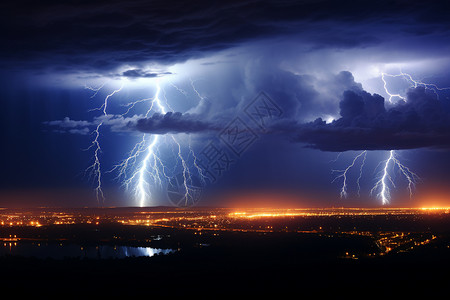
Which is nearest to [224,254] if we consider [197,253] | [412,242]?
[197,253]

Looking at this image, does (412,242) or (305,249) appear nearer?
(305,249)

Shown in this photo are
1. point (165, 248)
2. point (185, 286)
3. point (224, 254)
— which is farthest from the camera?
point (165, 248)

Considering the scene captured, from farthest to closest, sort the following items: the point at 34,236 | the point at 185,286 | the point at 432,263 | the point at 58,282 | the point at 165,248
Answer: the point at 34,236, the point at 165,248, the point at 432,263, the point at 58,282, the point at 185,286

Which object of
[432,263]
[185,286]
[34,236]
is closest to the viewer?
[185,286]

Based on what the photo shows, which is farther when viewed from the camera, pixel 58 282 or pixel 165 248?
pixel 165 248

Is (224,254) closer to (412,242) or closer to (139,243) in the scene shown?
(139,243)

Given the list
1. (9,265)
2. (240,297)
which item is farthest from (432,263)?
(9,265)

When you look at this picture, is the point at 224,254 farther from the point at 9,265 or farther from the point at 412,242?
the point at 412,242
